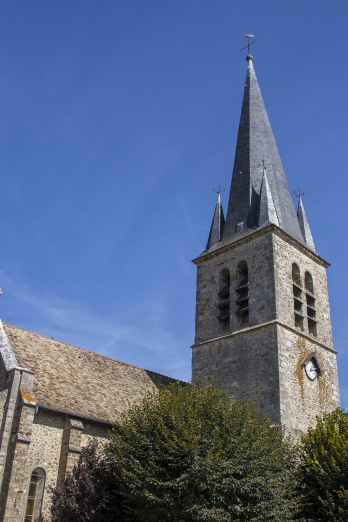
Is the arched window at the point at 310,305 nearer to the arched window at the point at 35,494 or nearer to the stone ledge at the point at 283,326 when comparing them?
the stone ledge at the point at 283,326

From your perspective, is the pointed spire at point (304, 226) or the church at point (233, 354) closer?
the church at point (233, 354)

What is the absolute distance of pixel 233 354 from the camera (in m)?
19.2

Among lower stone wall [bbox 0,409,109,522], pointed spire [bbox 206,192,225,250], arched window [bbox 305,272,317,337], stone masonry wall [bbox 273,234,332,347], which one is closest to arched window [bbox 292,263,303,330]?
stone masonry wall [bbox 273,234,332,347]

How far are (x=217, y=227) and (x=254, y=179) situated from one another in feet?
8.88

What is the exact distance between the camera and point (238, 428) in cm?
1402

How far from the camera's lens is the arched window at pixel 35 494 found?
14094 millimetres

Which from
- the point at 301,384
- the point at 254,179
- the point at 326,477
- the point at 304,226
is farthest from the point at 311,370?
the point at 254,179

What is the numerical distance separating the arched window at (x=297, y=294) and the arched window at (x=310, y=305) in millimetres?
537

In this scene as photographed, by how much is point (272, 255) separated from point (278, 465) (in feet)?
27.2

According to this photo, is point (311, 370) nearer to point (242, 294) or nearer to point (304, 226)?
point (242, 294)

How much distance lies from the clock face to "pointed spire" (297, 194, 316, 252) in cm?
581

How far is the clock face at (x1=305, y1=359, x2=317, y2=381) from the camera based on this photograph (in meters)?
18.7

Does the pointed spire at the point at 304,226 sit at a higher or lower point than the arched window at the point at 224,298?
higher

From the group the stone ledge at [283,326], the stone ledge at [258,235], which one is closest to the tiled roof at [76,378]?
the stone ledge at [283,326]
